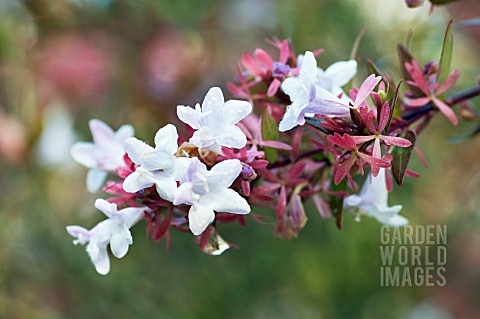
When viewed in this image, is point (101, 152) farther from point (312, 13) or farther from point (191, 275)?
point (312, 13)

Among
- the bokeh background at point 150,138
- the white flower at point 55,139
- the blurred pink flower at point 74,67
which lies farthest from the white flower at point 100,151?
the blurred pink flower at point 74,67

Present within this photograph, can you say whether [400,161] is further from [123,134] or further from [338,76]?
[123,134]

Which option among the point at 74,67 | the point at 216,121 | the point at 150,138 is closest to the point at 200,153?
the point at 216,121

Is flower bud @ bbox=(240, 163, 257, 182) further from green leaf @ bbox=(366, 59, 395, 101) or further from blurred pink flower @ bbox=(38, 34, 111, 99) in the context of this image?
blurred pink flower @ bbox=(38, 34, 111, 99)

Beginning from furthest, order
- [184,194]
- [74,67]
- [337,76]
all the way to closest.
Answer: [74,67], [337,76], [184,194]

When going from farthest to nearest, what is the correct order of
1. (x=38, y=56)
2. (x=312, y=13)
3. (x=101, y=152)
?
(x=38, y=56)
(x=312, y=13)
(x=101, y=152)

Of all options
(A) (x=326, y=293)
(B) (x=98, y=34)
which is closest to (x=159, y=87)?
(B) (x=98, y=34)

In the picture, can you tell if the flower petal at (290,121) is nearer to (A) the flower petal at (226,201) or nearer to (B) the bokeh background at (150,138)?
(A) the flower petal at (226,201)
